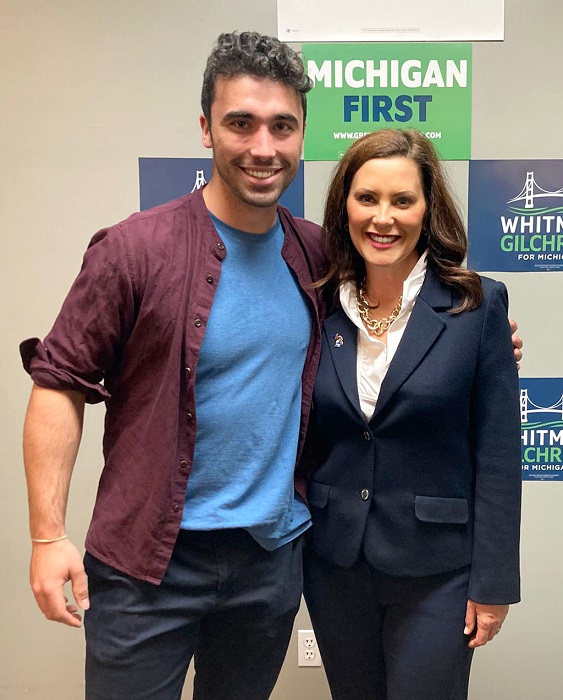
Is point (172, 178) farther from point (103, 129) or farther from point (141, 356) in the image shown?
point (141, 356)

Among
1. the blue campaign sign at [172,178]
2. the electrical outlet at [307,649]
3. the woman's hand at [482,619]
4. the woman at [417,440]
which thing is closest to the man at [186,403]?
the woman at [417,440]

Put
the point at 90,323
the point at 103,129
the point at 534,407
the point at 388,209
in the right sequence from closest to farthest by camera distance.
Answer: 1. the point at 90,323
2. the point at 388,209
3. the point at 103,129
4. the point at 534,407

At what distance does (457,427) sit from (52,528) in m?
0.78

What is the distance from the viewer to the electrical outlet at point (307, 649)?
2.02 metres

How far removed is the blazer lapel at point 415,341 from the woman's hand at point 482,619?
43 centimetres

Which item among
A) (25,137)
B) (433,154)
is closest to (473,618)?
(433,154)

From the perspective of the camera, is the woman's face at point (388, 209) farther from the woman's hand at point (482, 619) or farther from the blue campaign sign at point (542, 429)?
the blue campaign sign at point (542, 429)

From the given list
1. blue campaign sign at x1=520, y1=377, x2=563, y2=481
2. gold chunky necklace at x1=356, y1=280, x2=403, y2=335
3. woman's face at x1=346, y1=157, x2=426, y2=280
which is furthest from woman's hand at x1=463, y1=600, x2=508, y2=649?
blue campaign sign at x1=520, y1=377, x2=563, y2=481

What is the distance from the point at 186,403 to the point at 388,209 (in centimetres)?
54

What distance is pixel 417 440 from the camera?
122 cm

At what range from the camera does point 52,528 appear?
114cm

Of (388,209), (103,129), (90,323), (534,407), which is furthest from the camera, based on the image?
(534,407)

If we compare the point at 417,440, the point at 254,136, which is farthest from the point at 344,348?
the point at 254,136

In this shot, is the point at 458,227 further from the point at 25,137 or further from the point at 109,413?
the point at 25,137
